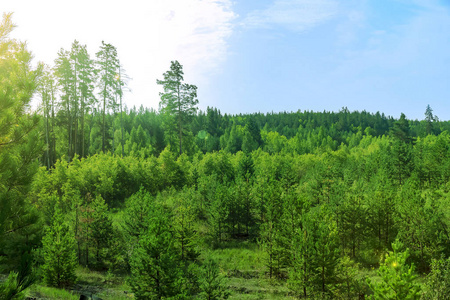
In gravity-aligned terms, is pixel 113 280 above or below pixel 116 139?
below

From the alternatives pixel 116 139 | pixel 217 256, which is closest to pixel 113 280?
pixel 217 256

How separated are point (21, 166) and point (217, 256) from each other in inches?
857

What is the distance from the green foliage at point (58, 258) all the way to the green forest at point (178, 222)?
0.08m

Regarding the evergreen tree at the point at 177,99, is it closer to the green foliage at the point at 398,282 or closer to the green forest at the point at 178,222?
the green forest at the point at 178,222

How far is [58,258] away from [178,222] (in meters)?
9.31

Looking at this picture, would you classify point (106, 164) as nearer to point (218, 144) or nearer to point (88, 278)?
point (88, 278)

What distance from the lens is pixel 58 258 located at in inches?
734

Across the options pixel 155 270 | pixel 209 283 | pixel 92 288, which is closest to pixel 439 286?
pixel 209 283

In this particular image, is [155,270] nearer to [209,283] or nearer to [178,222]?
[209,283]

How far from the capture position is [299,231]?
19484 millimetres

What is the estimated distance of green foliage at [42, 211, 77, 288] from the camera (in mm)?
18625

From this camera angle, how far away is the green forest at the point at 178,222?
372 inches

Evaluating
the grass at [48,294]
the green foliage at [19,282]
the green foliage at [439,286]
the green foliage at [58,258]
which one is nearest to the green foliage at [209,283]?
the grass at [48,294]

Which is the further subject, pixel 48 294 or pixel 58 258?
pixel 58 258
